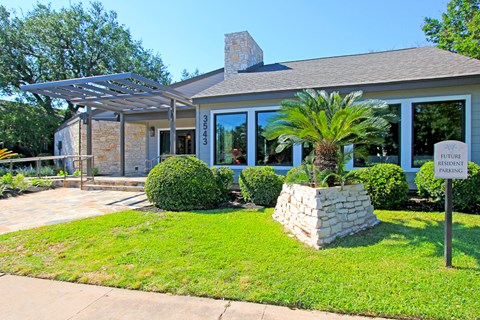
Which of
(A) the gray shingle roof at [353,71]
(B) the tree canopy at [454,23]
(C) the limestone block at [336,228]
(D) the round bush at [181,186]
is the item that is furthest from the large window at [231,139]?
(B) the tree canopy at [454,23]

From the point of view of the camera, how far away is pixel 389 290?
2887mm

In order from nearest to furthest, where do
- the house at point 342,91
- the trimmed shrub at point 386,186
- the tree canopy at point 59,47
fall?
the trimmed shrub at point 386,186
the house at point 342,91
the tree canopy at point 59,47

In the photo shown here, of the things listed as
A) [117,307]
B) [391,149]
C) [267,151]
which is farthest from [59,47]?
[117,307]

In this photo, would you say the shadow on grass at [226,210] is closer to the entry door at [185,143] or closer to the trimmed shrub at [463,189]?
the trimmed shrub at [463,189]

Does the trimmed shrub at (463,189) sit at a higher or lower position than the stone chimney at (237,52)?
lower

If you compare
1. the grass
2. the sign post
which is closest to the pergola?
the grass

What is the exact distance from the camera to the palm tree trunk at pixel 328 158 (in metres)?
5.25

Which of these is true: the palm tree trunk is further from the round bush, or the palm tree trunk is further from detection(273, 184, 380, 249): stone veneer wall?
the round bush

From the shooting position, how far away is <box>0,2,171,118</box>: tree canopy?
19500 mm

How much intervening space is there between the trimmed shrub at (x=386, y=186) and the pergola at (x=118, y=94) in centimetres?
657

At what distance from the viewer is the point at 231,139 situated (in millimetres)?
9734

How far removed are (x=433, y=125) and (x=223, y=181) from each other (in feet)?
19.4

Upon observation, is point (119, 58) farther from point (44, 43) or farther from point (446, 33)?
point (446, 33)

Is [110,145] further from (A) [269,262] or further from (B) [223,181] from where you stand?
(A) [269,262]
